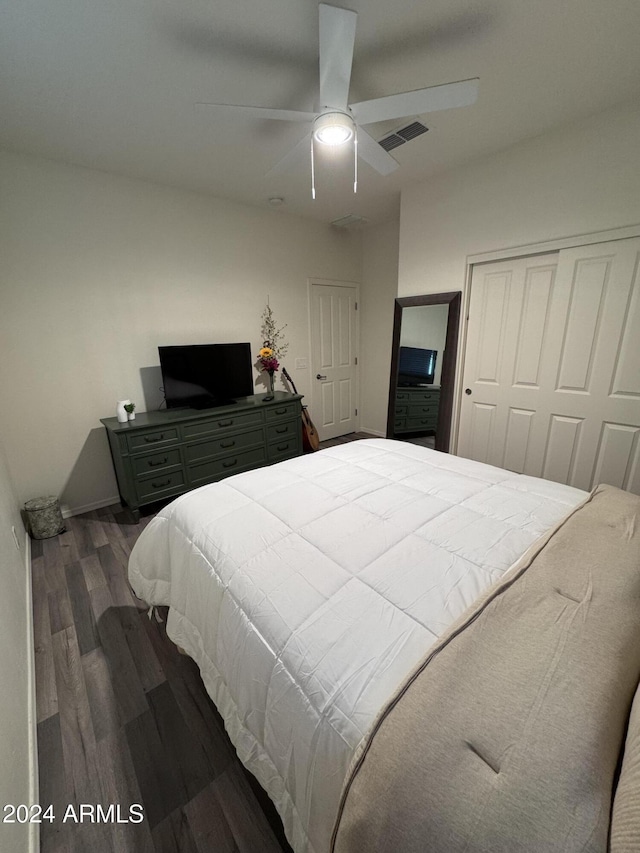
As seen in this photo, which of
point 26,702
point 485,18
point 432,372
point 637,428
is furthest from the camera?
point 432,372

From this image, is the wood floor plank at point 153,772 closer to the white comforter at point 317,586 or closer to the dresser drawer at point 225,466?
the white comforter at point 317,586

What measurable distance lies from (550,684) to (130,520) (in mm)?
2905

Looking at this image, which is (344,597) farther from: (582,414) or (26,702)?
(582,414)

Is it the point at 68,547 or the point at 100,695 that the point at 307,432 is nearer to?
the point at 68,547

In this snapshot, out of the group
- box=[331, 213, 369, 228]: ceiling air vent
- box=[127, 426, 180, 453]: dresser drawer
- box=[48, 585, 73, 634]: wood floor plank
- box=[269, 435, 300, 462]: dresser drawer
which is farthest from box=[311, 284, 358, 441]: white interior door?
box=[48, 585, 73, 634]: wood floor plank

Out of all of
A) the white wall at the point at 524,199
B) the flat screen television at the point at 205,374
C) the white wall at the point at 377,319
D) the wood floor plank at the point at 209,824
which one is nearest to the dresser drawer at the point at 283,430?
the flat screen television at the point at 205,374

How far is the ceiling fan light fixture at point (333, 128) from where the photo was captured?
1.52 meters

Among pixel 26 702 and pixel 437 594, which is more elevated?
pixel 437 594

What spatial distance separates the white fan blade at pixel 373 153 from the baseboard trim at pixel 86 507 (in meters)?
3.23

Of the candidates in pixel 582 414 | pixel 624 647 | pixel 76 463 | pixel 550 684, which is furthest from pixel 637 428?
pixel 76 463

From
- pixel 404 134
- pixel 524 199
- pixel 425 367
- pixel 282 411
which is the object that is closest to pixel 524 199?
pixel 524 199

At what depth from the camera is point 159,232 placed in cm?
286

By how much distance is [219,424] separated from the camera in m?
2.99

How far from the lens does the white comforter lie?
2.46 ft
